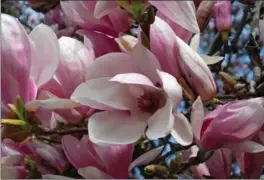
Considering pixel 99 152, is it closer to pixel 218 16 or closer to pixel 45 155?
pixel 45 155

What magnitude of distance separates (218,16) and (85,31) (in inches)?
17.3

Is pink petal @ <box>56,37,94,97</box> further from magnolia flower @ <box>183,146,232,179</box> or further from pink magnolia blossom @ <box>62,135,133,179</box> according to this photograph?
magnolia flower @ <box>183,146,232,179</box>

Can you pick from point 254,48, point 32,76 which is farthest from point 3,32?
point 254,48

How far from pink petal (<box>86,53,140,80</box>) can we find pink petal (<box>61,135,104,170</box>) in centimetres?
11

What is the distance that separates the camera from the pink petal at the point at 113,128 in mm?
717

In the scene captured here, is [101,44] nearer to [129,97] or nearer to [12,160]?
[129,97]

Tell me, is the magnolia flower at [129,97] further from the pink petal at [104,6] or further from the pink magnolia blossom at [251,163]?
the pink magnolia blossom at [251,163]

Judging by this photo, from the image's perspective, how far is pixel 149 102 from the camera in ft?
2.53

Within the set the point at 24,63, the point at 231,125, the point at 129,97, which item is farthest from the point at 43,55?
the point at 231,125

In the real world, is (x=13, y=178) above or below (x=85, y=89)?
below

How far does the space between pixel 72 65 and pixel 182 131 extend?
181 millimetres

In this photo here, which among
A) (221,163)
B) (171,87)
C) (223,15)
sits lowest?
(221,163)

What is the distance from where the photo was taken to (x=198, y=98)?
2.41 feet

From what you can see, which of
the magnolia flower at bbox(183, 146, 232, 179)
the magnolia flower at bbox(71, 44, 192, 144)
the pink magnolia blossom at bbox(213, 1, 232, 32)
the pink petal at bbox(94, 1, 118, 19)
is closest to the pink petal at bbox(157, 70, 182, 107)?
the magnolia flower at bbox(71, 44, 192, 144)
